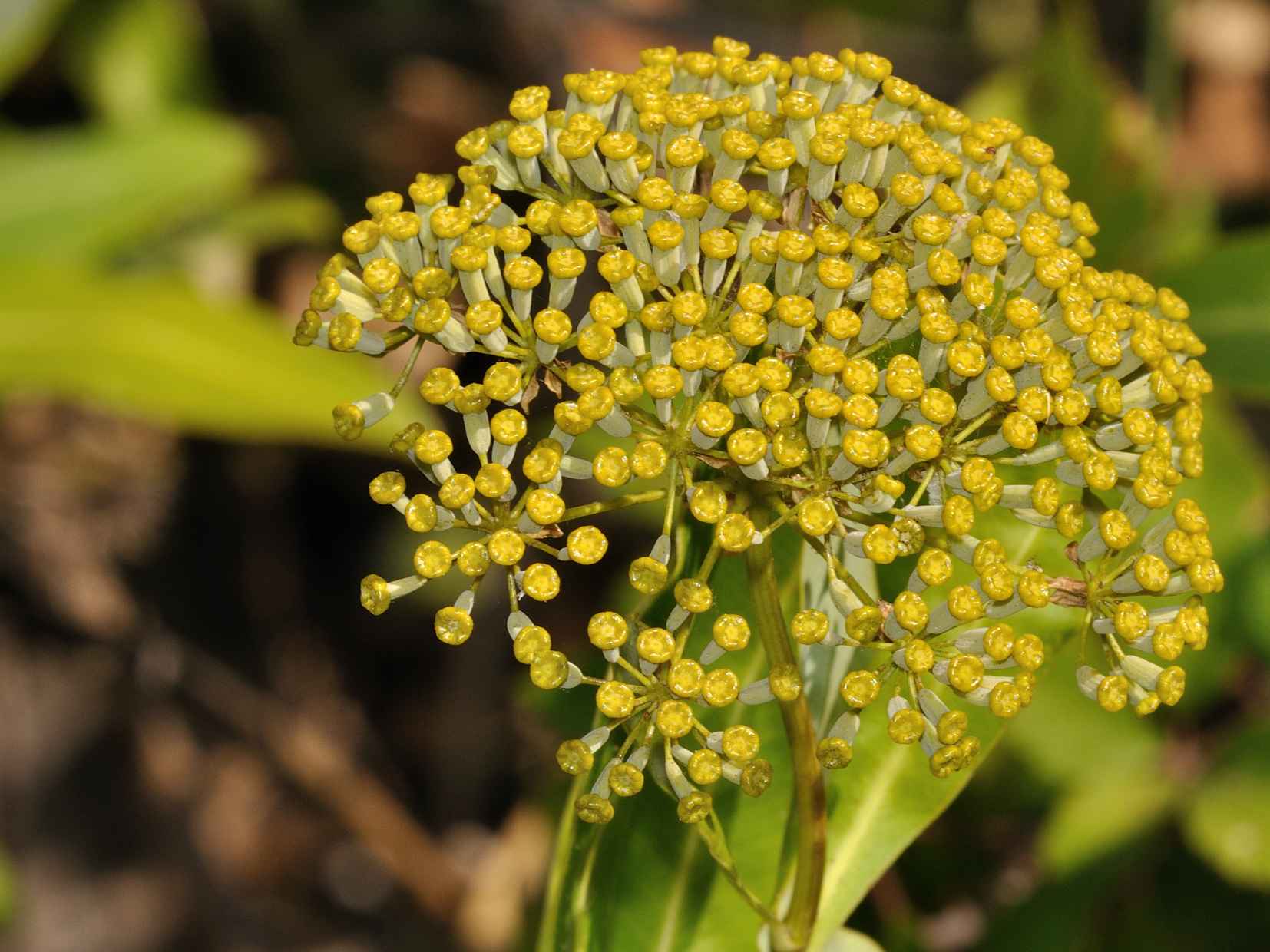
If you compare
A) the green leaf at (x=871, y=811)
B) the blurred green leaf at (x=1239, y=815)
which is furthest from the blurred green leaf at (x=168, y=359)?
the blurred green leaf at (x=1239, y=815)

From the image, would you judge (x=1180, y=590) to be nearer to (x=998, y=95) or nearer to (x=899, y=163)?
(x=899, y=163)

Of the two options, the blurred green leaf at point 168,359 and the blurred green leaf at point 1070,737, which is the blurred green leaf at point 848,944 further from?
the blurred green leaf at point 168,359

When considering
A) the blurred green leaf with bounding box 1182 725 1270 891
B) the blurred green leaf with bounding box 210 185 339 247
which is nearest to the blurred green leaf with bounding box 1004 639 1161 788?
the blurred green leaf with bounding box 1182 725 1270 891

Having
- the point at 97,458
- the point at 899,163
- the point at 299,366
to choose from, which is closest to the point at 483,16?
the point at 97,458

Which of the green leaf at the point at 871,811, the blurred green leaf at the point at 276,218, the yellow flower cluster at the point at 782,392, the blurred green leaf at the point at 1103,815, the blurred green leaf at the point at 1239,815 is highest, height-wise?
the yellow flower cluster at the point at 782,392

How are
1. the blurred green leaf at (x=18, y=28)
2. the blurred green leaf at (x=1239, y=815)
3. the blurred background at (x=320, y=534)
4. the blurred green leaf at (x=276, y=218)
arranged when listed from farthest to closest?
the blurred green leaf at (x=276, y=218) < the blurred green leaf at (x=18, y=28) < the blurred background at (x=320, y=534) < the blurred green leaf at (x=1239, y=815)

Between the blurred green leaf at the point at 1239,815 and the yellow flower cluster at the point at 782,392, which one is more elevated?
the yellow flower cluster at the point at 782,392

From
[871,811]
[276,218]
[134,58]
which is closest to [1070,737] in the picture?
[871,811]

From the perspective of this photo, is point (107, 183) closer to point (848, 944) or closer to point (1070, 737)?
point (1070, 737)
